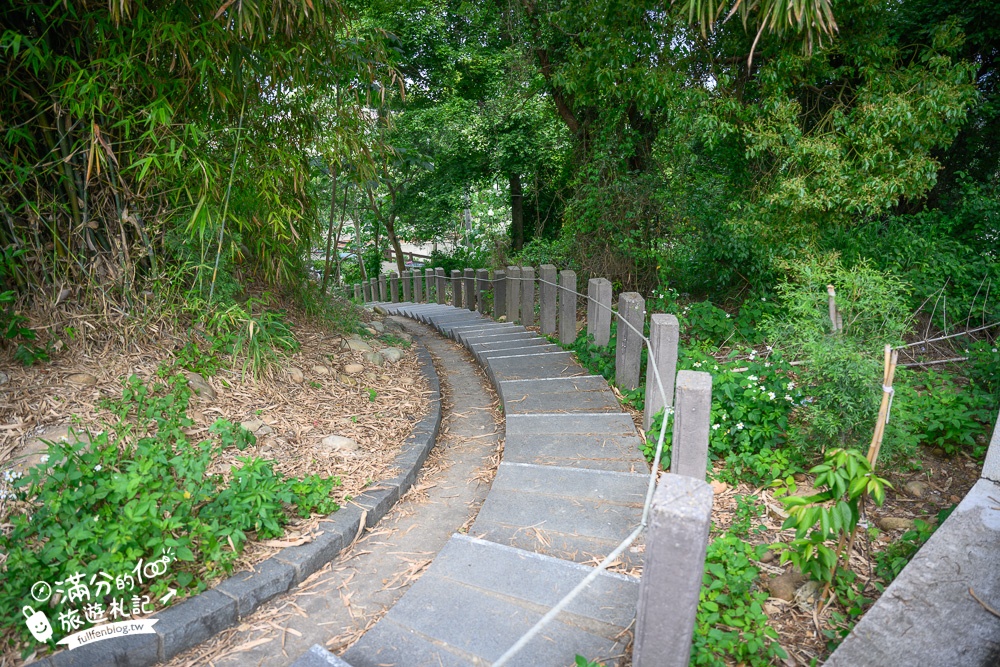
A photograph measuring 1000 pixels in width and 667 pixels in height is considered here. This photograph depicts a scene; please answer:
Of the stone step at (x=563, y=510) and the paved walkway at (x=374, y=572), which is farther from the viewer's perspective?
the stone step at (x=563, y=510)

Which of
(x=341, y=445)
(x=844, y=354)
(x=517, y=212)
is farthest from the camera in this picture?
(x=517, y=212)

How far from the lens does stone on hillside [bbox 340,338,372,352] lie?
4989 mm

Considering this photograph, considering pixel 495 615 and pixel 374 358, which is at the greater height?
pixel 374 358

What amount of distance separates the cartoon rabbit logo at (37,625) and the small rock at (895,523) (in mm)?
3415

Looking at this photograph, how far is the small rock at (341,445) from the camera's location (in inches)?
138

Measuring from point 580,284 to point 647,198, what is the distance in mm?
1269

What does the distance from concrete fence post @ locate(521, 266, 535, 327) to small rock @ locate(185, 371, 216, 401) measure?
12.8ft

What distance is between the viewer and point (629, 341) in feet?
13.7

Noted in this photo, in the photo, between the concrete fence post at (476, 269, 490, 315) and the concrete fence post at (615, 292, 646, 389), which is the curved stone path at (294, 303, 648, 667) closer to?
the concrete fence post at (615, 292, 646, 389)

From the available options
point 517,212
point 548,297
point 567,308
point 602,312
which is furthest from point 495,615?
point 517,212

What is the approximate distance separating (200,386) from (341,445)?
35.8 inches

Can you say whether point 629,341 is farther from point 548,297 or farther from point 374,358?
point 374,358

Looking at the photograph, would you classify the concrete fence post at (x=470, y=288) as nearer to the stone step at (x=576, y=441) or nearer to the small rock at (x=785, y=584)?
the stone step at (x=576, y=441)

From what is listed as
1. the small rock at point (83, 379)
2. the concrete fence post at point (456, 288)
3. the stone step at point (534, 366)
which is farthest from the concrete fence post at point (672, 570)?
the concrete fence post at point (456, 288)
